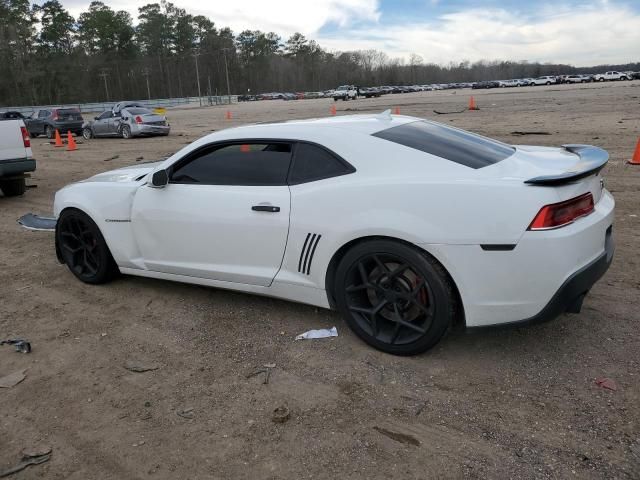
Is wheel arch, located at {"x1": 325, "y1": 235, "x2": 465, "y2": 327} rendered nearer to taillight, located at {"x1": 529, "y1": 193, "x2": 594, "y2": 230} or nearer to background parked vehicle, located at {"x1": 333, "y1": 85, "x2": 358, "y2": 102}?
taillight, located at {"x1": 529, "y1": 193, "x2": 594, "y2": 230}

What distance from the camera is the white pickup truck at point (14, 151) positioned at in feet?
29.0

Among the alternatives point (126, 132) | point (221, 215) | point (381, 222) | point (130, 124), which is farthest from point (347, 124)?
point (126, 132)

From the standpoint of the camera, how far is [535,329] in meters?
3.69

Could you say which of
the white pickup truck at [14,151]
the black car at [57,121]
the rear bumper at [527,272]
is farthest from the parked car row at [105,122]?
the rear bumper at [527,272]

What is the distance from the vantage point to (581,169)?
3.19 meters

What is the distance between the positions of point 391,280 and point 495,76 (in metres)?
182

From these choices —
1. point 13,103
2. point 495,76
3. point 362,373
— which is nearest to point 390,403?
point 362,373

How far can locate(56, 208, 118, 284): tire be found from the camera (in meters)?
4.80

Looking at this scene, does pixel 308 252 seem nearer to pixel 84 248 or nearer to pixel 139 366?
pixel 139 366

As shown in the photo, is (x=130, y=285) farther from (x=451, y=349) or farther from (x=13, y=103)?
(x=13, y=103)

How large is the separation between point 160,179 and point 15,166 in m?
6.22

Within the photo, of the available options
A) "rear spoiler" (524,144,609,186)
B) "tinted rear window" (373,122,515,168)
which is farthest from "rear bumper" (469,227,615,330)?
"tinted rear window" (373,122,515,168)

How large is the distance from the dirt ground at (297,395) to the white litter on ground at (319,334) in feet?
0.19

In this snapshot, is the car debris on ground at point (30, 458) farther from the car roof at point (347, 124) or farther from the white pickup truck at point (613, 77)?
the white pickup truck at point (613, 77)
